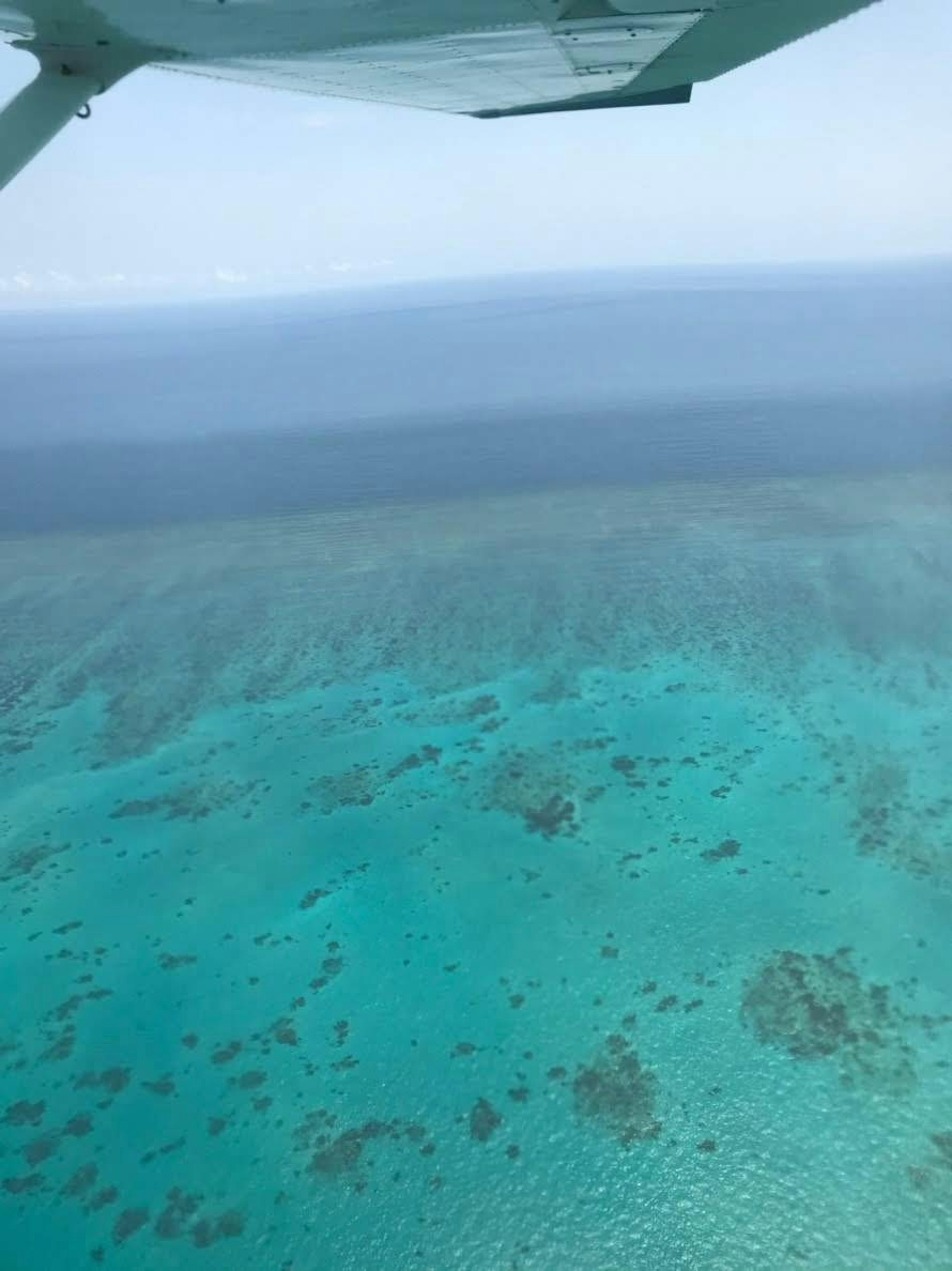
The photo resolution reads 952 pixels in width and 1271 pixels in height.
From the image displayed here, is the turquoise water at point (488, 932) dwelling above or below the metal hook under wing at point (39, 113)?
below

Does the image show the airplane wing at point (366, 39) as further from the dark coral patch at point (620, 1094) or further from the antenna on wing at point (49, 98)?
the dark coral patch at point (620, 1094)

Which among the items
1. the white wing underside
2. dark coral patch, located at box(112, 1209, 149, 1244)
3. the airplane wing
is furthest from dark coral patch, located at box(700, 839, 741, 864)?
the airplane wing

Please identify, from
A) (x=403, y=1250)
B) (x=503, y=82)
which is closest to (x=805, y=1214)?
(x=403, y=1250)

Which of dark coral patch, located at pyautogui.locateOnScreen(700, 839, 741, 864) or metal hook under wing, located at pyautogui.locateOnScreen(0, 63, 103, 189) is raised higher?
metal hook under wing, located at pyautogui.locateOnScreen(0, 63, 103, 189)

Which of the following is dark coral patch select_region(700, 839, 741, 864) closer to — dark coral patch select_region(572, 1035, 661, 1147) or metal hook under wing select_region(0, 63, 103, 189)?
dark coral patch select_region(572, 1035, 661, 1147)

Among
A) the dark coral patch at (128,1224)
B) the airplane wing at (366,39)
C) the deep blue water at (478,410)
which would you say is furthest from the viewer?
the deep blue water at (478,410)

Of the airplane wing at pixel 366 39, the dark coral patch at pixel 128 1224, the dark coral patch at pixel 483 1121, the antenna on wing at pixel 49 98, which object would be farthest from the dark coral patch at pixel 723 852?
the antenna on wing at pixel 49 98

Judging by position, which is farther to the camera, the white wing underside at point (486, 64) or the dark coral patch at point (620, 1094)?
the dark coral patch at point (620, 1094)
